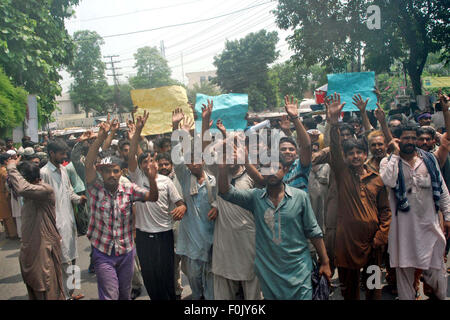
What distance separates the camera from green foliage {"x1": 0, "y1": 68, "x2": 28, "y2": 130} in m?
9.29

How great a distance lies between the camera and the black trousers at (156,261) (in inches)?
172

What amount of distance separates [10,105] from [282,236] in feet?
27.2

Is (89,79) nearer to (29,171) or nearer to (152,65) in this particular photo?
(152,65)

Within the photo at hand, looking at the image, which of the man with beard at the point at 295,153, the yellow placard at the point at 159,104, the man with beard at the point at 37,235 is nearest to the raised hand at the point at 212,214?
the man with beard at the point at 295,153

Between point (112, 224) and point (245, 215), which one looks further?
point (112, 224)

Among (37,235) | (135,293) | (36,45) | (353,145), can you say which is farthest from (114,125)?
(36,45)

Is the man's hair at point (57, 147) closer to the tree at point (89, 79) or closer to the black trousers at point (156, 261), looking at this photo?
the black trousers at point (156, 261)

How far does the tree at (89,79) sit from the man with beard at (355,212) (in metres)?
51.3

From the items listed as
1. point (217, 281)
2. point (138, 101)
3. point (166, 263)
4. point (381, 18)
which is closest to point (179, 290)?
point (166, 263)

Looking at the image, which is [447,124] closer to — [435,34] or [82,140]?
[82,140]

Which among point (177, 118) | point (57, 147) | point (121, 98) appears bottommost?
point (57, 147)

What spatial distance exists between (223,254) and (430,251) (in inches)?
75.6

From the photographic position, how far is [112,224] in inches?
158

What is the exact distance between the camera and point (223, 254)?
386 cm
